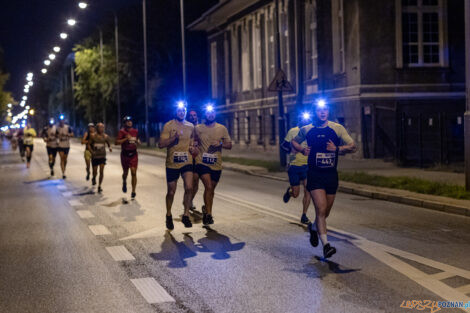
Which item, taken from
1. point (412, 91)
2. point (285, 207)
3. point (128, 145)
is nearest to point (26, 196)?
point (128, 145)

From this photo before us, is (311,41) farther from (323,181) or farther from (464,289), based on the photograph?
(464,289)

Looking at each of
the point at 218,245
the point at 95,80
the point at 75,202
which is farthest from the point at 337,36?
the point at 95,80

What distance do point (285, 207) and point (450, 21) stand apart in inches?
753

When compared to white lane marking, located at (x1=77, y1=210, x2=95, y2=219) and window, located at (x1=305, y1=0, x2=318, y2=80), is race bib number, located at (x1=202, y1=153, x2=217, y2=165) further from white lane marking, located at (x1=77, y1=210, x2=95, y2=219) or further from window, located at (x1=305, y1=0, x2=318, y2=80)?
window, located at (x1=305, y1=0, x2=318, y2=80)

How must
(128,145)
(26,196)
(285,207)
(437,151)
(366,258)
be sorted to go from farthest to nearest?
(437,151), (26,196), (128,145), (285,207), (366,258)

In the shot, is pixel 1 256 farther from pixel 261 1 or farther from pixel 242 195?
pixel 261 1

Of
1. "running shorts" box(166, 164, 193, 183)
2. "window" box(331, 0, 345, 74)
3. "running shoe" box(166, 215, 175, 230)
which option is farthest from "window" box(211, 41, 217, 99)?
"running shoe" box(166, 215, 175, 230)

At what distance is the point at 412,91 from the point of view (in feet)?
101

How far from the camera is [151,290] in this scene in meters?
7.13

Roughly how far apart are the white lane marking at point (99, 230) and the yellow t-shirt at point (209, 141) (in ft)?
5.56

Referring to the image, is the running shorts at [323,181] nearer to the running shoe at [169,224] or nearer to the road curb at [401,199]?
the running shoe at [169,224]

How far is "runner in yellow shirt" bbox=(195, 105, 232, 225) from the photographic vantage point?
1160cm

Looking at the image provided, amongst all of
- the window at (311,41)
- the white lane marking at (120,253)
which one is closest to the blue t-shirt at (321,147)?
the white lane marking at (120,253)

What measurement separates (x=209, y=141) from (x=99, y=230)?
2.11 meters
